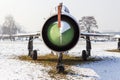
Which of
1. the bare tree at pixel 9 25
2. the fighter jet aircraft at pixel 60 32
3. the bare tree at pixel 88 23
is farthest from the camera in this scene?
the bare tree at pixel 9 25

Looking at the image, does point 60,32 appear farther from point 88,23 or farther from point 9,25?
point 9,25

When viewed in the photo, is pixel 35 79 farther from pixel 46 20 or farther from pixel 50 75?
pixel 46 20

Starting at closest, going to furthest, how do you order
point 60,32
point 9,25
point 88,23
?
1. point 60,32
2. point 88,23
3. point 9,25

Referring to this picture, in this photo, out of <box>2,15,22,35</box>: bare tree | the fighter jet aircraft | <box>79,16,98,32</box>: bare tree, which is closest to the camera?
the fighter jet aircraft

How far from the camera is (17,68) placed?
1345cm

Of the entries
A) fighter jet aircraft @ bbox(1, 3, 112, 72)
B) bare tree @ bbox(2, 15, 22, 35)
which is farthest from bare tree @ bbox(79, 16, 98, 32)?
fighter jet aircraft @ bbox(1, 3, 112, 72)

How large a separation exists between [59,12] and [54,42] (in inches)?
47.7

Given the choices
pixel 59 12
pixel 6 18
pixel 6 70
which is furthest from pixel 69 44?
pixel 6 18

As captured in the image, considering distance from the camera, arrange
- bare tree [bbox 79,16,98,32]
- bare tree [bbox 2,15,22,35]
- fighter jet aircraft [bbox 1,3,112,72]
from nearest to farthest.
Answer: fighter jet aircraft [bbox 1,3,112,72]
bare tree [bbox 79,16,98,32]
bare tree [bbox 2,15,22,35]

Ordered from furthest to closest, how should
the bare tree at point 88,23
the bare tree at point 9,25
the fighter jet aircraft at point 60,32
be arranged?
the bare tree at point 9,25 < the bare tree at point 88,23 < the fighter jet aircraft at point 60,32

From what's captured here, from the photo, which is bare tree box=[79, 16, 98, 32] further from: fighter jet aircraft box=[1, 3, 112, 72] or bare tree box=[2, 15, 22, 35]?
fighter jet aircraft box=[1, 3, 112, 72]

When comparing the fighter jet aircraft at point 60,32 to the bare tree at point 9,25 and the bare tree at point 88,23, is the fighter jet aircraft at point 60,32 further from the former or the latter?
the bare tree at point 9,25

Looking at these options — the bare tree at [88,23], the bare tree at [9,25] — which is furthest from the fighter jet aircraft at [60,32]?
the bare tree at [9,25]

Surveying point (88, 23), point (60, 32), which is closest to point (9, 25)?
point (88, 23)
